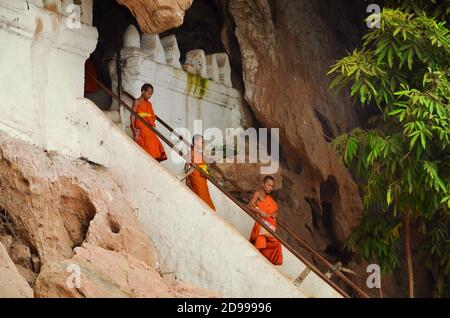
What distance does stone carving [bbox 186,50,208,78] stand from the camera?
11.5 m

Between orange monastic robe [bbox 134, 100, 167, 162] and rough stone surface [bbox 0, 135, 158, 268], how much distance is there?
149 cm

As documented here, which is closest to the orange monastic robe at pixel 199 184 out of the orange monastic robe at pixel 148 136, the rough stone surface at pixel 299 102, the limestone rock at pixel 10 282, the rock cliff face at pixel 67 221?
the orange monastic robe at pixel 148 136

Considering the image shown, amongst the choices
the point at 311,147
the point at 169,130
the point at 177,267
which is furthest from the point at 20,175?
the point at 311,147

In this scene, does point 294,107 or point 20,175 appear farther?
point 294,107

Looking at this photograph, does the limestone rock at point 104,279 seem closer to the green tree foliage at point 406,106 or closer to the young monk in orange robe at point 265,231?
the young monk in orange robe at point 265,231

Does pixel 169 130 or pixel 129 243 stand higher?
pixel 169 130

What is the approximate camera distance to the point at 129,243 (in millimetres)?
8102

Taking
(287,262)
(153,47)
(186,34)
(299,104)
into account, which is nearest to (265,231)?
(287,262)

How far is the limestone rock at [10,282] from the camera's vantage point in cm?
679

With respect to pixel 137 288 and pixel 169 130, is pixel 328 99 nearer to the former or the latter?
pixel 169 130

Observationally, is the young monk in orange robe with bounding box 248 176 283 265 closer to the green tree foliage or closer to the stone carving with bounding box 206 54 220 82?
the green tree foliage

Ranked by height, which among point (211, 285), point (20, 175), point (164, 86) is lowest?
point (211, 285)

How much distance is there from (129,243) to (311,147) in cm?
439

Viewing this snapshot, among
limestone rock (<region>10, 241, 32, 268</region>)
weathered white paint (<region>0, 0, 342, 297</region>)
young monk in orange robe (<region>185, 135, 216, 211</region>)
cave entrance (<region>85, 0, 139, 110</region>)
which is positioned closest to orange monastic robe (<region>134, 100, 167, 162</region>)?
young monk in orange robe (<region>185, 135, 216, 211</region>)
